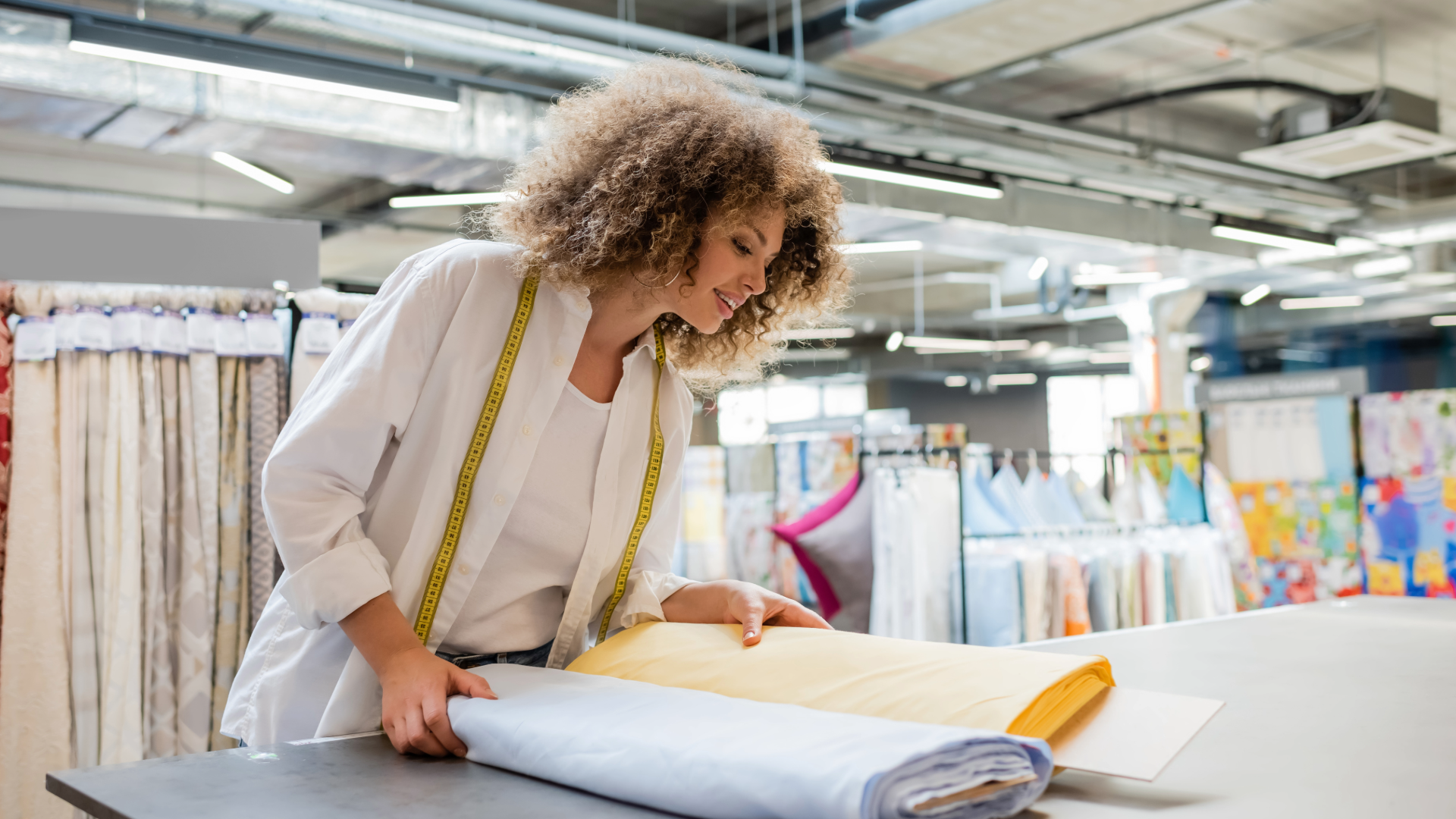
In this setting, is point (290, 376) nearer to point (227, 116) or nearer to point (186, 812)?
point (186, 812)

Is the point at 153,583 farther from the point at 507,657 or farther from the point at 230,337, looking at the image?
the point at 507,657

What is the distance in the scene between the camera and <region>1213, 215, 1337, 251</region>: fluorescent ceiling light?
332 inches

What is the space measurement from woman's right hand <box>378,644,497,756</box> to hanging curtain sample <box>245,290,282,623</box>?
6.00ft

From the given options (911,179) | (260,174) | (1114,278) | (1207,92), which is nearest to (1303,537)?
(911,179)

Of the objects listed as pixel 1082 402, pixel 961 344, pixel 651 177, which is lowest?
pixel 651 177

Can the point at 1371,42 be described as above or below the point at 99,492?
above

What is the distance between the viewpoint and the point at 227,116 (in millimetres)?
5328

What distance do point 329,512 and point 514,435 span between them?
0.23 m

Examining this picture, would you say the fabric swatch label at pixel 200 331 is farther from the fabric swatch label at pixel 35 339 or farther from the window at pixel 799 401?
the window at pixel 799 401

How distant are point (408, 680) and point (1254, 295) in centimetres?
1375

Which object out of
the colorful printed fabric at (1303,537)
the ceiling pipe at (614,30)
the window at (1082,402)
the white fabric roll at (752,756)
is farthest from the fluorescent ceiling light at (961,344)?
the white fabric roll at (752,756)

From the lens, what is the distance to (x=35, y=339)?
8.54ft

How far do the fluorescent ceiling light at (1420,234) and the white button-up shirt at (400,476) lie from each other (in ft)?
34.2

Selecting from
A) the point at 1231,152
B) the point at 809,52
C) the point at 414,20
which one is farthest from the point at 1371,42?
the point at 414,20
